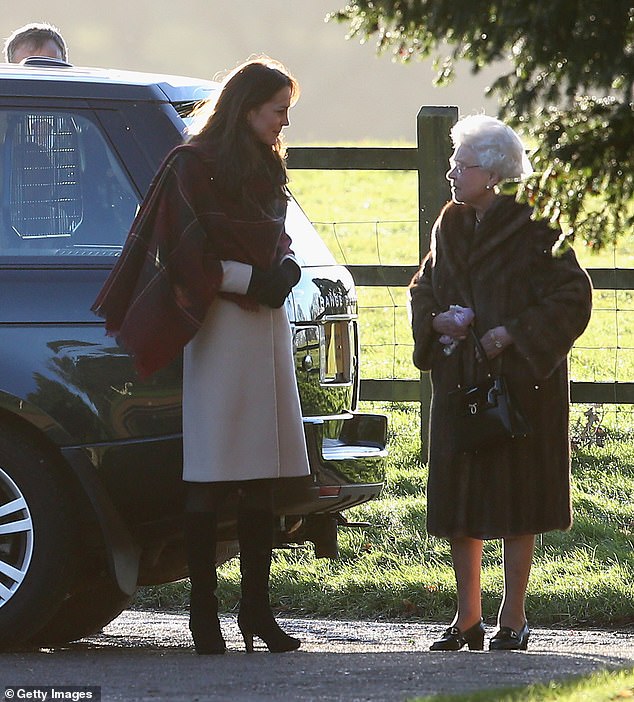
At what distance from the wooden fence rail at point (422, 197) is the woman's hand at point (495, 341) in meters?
2.87

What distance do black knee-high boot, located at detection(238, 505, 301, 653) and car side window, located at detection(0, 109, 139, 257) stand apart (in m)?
1.02

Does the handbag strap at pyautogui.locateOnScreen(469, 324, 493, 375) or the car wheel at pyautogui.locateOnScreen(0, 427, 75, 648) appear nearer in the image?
the car wheel at pyautogui.locateOnScreen(0, 427, 75, 648)

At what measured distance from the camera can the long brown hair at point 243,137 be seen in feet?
17.8

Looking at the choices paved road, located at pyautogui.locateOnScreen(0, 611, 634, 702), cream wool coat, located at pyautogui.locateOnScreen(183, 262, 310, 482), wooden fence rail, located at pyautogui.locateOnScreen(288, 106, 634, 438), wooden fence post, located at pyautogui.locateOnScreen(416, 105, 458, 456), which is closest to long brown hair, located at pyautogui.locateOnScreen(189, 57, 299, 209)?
cream wool coat, located at pyautogui.locateOnScreen(183, 262, 310, 482)

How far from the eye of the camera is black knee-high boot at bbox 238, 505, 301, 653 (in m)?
5.51

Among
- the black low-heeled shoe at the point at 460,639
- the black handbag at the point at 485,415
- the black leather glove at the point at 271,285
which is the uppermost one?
the black leather glove at the point at 271,285

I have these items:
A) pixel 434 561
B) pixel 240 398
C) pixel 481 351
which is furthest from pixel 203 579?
pixel 434 561

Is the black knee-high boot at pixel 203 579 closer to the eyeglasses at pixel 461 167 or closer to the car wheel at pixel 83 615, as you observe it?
the car wheel at pixel 83 615

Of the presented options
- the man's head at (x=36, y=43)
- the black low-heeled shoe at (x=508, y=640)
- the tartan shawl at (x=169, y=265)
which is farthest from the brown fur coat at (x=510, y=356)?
the man's head at (x=36, y=43)

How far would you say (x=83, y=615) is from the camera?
618 cm

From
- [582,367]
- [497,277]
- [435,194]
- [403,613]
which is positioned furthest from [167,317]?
[582,367]

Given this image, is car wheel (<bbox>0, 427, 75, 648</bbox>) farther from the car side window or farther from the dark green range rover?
the car side window

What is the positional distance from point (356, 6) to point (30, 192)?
1717 millimetres

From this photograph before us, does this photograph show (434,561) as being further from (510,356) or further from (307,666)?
(307,666)
